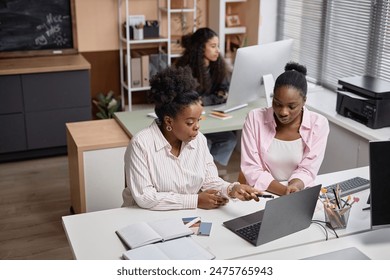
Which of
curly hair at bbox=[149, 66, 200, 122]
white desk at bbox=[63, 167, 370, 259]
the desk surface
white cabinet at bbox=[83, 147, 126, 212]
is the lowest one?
white cabinet at bbox=[83, 147, 126, 212]

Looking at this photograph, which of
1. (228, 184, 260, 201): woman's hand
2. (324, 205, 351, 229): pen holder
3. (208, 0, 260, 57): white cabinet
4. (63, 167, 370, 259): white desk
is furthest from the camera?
(208, 0, 260, 57): white cabinet

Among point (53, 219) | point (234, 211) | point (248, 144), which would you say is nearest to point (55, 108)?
point (53, 219)

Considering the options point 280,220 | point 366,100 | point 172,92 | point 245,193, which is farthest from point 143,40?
point 280,220

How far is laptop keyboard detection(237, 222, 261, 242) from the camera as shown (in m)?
2.16

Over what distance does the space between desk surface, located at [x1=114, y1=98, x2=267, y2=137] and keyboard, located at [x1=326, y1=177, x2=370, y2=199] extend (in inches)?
42.0

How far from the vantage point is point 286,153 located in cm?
278

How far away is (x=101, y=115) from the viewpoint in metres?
5.19

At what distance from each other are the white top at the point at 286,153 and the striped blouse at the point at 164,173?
0.37 metres

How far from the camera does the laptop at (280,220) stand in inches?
80.4

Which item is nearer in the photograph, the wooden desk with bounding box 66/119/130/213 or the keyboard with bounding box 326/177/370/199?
the keyboard with bounding box 326/177/370/199

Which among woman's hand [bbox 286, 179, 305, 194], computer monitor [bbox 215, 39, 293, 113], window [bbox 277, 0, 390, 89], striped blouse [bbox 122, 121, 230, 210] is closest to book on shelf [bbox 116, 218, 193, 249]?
striped blouse [bbox 122, 121, 230, 210]

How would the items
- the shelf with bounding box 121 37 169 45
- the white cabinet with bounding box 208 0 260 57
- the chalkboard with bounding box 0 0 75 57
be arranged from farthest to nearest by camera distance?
the white cabinet with bounding box 208 0 260 57 < the shelf with bounding box 121 37 169 45 < the chalkboard with bounding box 0 0 75 57

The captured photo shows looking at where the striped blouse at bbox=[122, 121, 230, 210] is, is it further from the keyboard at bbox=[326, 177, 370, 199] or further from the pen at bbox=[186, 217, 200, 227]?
the keyboard at bbox=[326, 177, 370, 199]

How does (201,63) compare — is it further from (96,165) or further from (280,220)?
(280,220)
